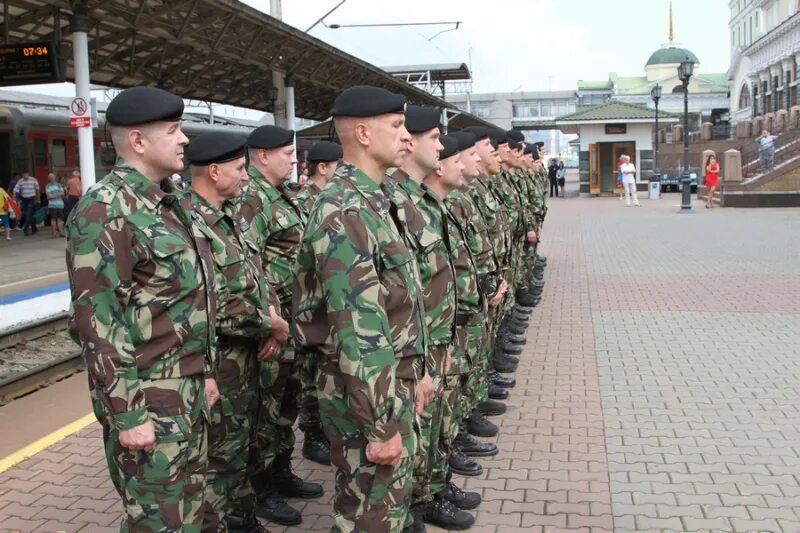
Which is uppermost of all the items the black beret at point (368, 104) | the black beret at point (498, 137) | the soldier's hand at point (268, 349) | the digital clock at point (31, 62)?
the digital clock at point (31, 62)

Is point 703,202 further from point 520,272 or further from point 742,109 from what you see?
point 742,109

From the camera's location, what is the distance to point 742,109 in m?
77.0

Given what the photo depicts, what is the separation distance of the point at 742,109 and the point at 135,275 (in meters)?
82.4

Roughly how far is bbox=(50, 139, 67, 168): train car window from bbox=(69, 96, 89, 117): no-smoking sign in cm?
1285

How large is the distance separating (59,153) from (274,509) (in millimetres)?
20633

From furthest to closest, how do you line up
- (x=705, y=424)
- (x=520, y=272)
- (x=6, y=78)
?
(x=6, y=78)
(x=520, y=272)
(x=705, y=424)

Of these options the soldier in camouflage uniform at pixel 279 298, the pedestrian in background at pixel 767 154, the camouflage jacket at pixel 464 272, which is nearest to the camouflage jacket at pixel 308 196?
the soldier in camouflage uniform at pixel 279 298

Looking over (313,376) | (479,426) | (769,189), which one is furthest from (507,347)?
(769,189)

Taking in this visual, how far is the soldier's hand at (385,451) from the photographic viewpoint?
2.89 meters

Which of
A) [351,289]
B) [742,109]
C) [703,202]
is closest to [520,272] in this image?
[351,289]

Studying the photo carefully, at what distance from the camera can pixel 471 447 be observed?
→ 17.6ft

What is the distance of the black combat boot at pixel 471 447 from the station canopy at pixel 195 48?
292 inches

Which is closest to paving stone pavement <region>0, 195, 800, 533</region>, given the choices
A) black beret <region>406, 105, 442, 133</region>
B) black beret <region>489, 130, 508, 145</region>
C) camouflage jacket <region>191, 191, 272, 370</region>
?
camouflage jacket <region>191, 191, 272, 370</region>

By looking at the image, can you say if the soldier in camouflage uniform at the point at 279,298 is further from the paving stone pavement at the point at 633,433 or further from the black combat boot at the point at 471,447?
the black combat boot at the point at 471,447
